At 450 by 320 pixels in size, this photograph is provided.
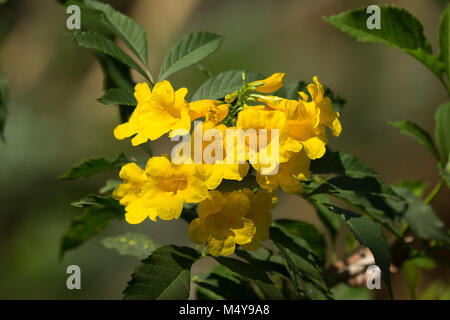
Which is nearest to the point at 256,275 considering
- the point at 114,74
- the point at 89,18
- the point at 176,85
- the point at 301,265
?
the point at 301,265

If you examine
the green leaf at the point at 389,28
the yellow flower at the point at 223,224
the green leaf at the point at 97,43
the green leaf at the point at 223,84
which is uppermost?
the green leaf at the point at 389,28

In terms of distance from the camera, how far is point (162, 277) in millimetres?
660

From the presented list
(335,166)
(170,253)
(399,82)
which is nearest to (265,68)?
(399,82)

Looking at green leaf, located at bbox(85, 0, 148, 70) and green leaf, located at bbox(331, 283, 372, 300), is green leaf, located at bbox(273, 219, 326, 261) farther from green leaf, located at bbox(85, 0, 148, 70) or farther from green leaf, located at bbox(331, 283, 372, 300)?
green leaf, located at bbox(85, 0, 148, 70)

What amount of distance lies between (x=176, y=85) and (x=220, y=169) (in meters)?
1.59

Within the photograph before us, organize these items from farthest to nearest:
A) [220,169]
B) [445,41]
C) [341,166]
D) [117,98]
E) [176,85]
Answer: [176,85] → [445,41] → [341,166] → [117,98] → [220,169]

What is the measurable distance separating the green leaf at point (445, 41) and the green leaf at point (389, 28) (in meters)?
0.04

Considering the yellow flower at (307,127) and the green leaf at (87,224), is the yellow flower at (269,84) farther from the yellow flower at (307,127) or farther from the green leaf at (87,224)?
the green leaf at (87,224)

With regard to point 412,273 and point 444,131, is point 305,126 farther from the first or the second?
point 412,273

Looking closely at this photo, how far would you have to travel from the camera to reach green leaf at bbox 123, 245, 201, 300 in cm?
63

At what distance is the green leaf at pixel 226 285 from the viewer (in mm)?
861

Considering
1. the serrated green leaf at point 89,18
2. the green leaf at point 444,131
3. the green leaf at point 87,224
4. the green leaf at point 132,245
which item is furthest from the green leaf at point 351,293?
the serrated green leaf at point 89,18

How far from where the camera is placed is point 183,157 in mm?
608

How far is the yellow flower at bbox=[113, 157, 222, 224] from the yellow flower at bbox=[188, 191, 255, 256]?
1.2 inches
